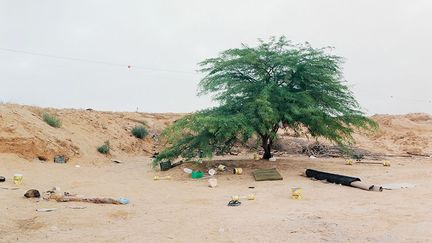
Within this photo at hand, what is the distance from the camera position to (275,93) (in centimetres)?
1334

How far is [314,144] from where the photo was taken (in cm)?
2028

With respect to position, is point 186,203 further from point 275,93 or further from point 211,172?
point 275,93

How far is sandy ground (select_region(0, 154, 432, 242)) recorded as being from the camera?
232 inches

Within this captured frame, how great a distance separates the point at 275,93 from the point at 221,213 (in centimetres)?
678

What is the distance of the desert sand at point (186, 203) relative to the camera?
5.98m

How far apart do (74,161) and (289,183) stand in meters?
8.96

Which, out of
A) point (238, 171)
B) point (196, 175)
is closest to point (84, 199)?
point (196, 175)

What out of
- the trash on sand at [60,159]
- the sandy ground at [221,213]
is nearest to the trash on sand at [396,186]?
the sandy ground at [221,213]

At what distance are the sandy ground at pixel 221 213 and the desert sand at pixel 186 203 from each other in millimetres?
16

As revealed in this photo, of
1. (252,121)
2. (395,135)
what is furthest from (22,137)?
(395,135)

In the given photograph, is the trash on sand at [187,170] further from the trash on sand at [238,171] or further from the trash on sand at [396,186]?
the trash on sand at [396,186]

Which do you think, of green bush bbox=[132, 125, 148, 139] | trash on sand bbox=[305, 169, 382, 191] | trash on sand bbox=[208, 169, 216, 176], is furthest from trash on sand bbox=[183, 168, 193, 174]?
green bush bbox=[132, 125, 148, 139]

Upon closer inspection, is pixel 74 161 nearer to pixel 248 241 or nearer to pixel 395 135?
pixel 248 241

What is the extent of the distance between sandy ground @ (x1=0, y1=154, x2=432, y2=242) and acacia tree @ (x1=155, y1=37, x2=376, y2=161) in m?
1.94
